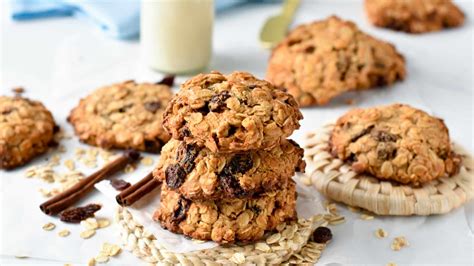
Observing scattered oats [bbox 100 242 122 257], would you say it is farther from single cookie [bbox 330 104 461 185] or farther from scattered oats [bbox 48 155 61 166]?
single cookie [bbox 330 104 461 185]

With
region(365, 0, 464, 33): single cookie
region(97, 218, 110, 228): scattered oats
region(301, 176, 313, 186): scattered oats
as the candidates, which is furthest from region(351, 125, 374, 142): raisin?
region(365, 0, 464, 33): single cookie

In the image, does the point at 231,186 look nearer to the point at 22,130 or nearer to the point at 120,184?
the point at 120,184

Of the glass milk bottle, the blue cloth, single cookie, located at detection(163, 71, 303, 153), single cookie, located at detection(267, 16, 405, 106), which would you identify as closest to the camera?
single cookie, located at detection(163, 71, 303, 153)

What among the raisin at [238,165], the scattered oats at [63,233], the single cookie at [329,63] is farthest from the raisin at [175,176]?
the single cookie at [329,63]

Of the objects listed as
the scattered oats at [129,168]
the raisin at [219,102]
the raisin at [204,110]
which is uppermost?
the raisin at [219,102]

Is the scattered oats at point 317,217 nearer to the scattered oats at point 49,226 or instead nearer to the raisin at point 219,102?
the raisin at point 219,102
